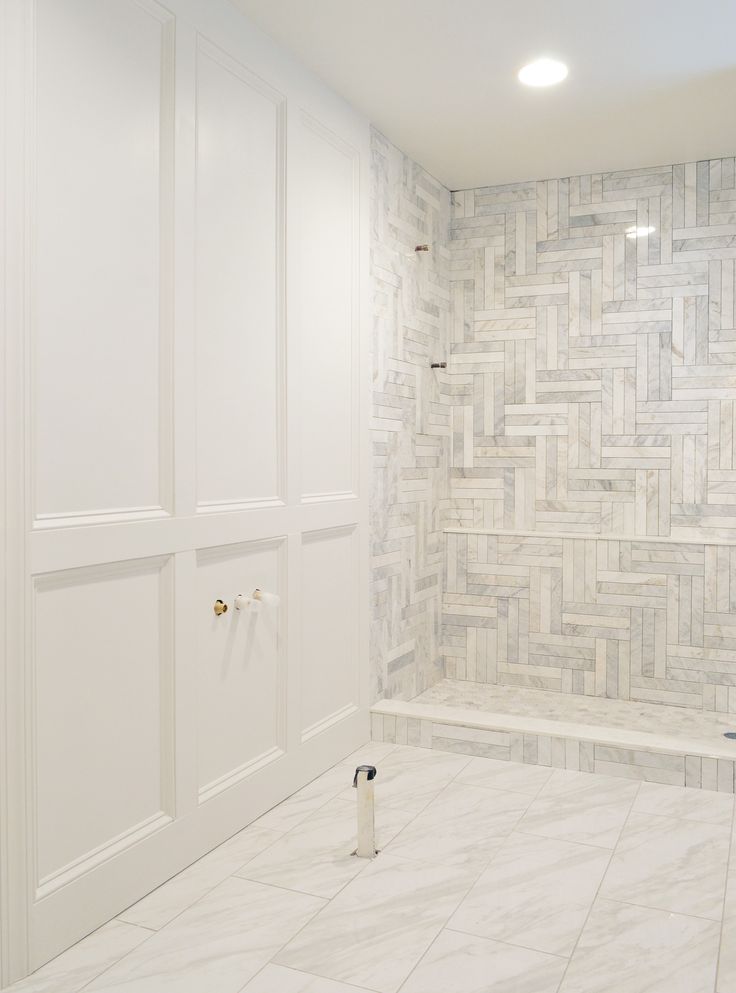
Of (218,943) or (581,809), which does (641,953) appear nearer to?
(581,809)

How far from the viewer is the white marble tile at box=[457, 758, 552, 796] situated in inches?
115

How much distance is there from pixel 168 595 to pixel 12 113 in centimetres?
117

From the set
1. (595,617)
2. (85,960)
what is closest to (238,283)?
(85,960)

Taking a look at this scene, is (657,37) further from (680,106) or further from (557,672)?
(557,672)

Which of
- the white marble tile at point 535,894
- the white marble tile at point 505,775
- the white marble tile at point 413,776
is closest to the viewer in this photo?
the white marble tile at point 535,894

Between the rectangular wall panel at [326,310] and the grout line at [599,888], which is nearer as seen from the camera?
the grout line at [599,888]

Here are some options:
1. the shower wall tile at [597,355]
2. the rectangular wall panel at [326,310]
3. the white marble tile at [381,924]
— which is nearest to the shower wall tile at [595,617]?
the shower wall tile at [597,355]

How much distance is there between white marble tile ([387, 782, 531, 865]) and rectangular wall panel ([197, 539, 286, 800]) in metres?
0.52

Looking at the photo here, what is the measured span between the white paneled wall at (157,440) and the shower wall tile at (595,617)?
44.3 inches

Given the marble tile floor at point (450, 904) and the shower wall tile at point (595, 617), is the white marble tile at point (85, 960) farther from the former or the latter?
the shower wall tile at point (595, 617)

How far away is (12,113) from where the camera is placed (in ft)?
5.71

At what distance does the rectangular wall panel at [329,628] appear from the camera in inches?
116

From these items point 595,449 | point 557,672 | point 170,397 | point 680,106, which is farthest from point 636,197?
point 170,397

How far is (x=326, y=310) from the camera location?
300 cm
